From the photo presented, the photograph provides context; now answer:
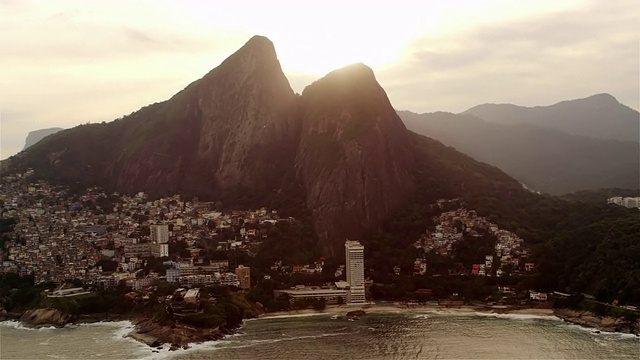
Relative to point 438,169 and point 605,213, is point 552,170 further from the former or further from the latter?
point 605,213

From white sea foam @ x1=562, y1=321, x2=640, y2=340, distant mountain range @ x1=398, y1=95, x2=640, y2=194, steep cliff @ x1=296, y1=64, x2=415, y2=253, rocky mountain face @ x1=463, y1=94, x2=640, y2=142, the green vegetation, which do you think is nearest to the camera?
white sea foam @ x1=562, y1=321, x2=640, y2=340

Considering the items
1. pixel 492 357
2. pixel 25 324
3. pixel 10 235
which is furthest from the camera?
pixel 10 235

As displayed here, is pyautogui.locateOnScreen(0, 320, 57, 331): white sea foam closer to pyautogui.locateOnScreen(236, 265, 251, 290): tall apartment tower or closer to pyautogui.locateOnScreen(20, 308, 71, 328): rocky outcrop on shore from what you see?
pyautogui.locateOnScreen(20, 308, 71, 328): rocky outcrop on shore

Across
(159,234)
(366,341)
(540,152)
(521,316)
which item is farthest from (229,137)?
→ (540,152)

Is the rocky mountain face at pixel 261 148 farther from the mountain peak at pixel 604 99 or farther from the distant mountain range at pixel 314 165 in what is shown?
the mountain peak at pixel 604 99

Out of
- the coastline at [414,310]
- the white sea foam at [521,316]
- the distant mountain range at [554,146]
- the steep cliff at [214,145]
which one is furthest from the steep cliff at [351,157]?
the distant mountain range at [554,146]

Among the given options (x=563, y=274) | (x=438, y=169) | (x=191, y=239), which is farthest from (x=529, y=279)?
(x=191, y=239)

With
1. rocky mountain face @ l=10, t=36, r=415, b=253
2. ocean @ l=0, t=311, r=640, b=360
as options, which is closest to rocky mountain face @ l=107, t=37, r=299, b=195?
rocky mountain face @ l=10, t=36, r=415, b=253
